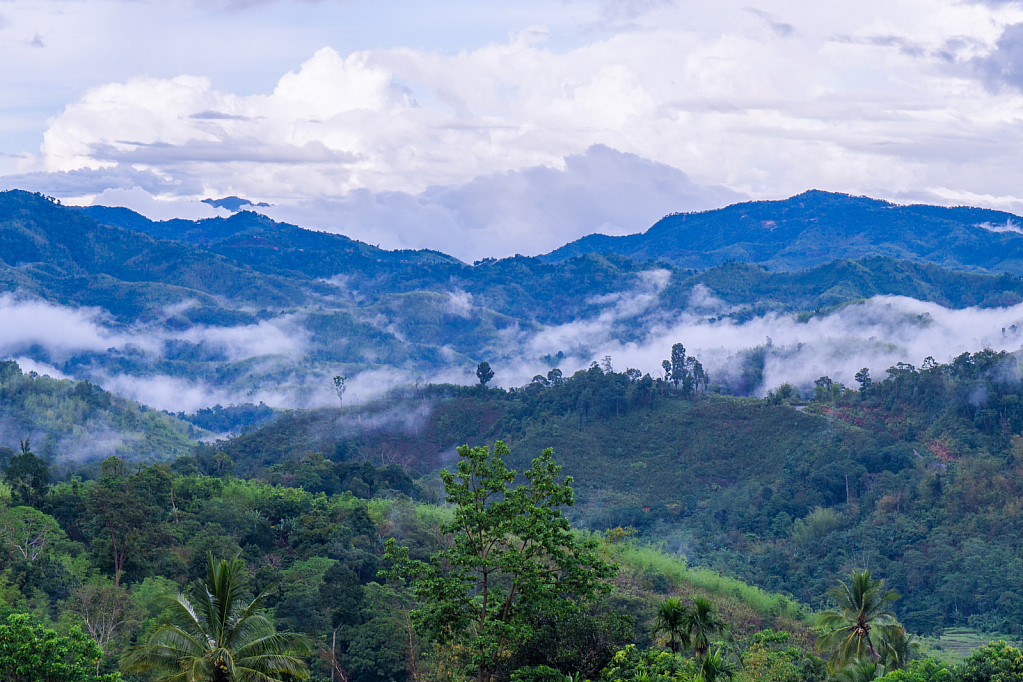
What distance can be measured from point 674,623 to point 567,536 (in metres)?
12.8

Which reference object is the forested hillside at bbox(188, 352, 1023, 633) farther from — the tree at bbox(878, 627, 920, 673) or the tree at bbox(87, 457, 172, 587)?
the tree at bbox(878, 627, 920, 673)

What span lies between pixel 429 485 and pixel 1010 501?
5802 cm

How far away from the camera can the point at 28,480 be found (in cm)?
6234

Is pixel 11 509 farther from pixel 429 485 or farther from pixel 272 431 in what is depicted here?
pixel 272 431

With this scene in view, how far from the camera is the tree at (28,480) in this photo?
60375 millimetres

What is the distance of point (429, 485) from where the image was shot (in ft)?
347

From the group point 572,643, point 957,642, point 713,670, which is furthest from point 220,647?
point 957,642

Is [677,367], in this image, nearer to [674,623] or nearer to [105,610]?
[674,623]

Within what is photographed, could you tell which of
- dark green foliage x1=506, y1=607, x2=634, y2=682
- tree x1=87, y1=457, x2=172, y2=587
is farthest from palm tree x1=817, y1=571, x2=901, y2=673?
tree x1=87, y1=457, x2=172, y2=587

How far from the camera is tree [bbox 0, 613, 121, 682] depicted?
24281mm

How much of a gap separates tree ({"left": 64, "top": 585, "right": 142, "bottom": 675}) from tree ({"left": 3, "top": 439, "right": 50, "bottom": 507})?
50.5ft

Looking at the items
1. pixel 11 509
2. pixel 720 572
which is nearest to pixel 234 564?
pixel 11 509

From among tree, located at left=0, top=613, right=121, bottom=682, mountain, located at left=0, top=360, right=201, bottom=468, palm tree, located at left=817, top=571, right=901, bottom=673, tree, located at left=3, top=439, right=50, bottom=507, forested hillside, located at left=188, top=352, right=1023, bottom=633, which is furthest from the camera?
mountain, located at left=0, top=360, right=201, bottom=468

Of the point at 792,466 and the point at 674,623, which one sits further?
the point at 792,466
